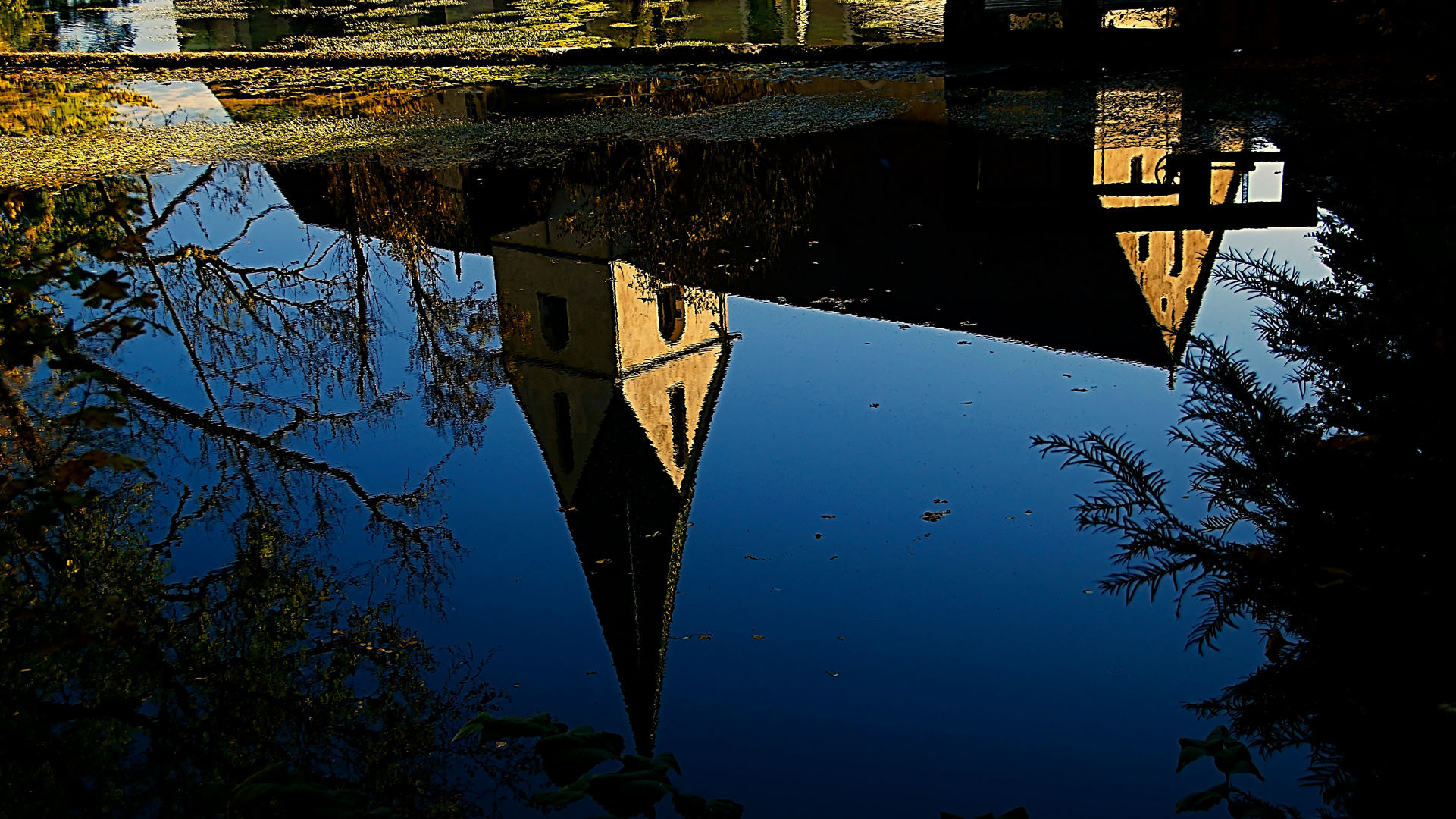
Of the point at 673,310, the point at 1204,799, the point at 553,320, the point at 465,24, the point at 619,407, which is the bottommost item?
the point at 619,407

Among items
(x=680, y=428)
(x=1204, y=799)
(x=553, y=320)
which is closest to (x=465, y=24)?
(x=553, y=320)

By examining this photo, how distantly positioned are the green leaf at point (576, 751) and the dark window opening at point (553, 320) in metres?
5.96

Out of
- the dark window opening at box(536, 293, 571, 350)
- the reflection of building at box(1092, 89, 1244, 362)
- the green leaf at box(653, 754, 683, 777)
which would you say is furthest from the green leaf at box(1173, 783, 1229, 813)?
the dark window opening at box(536, 293, 571, 350)

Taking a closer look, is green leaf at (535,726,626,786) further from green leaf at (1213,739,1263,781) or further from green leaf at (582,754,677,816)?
green leaf at (1213,739,1263,781)

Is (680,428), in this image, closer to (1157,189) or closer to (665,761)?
(665,761)

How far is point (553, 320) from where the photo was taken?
9.45m

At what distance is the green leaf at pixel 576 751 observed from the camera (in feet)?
9.17

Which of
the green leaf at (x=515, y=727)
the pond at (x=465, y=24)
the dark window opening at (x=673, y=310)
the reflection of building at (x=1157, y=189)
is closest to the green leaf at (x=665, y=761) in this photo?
the green leaf at (x=515, y=727)

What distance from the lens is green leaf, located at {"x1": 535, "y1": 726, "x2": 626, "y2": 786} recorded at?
279cm

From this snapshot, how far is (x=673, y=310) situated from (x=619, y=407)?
4105 millimetres

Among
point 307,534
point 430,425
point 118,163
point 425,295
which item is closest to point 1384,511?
point 307,534

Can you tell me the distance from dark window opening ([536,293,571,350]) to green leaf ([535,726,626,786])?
596 cm

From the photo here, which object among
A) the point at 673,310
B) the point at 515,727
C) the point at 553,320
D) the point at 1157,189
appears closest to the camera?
the point at 515,727

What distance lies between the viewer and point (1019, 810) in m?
2.83
